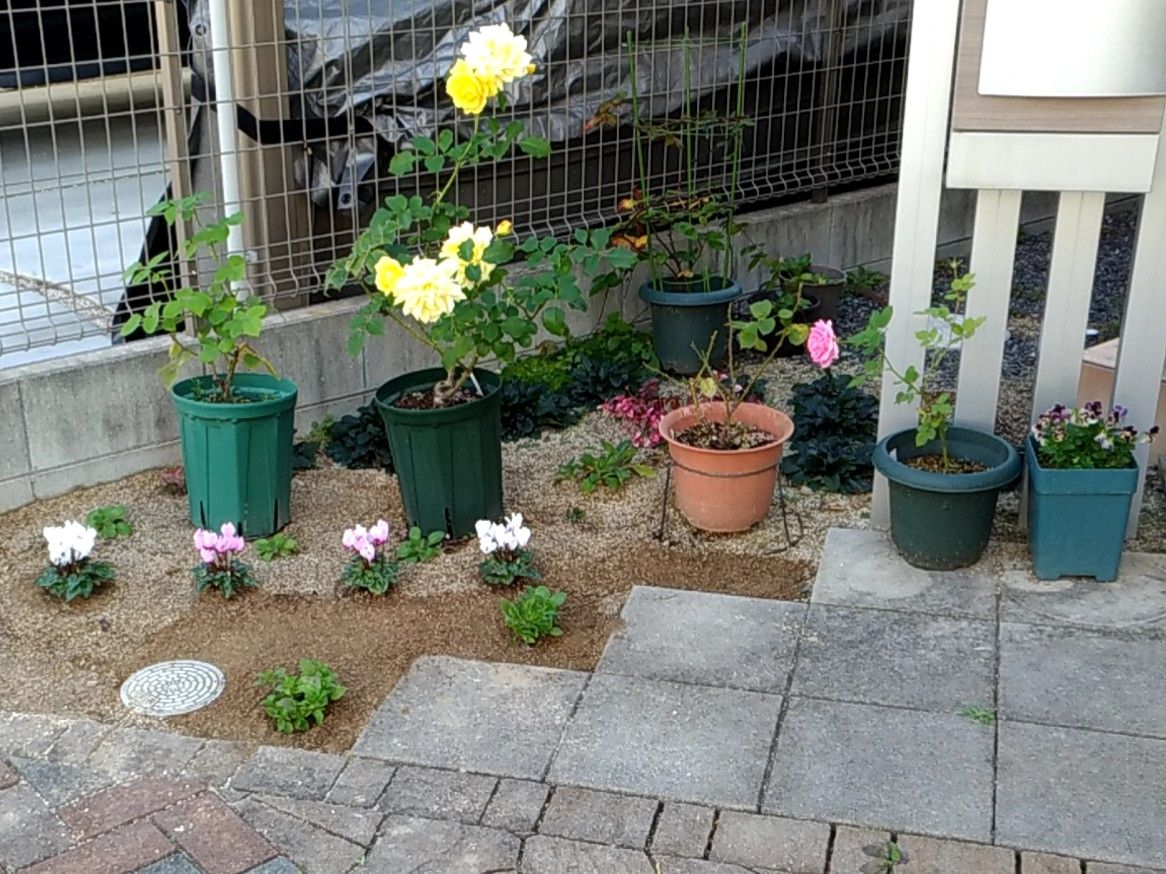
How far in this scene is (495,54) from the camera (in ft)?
12.8

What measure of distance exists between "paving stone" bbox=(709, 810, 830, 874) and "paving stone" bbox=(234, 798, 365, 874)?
0.76 metres

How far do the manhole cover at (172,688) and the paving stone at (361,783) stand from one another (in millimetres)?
526

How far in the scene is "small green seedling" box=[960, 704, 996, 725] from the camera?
3.24 m

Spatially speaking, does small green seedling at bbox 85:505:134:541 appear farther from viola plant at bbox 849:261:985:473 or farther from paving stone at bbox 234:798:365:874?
viola plant at bbox 849:261:985:473

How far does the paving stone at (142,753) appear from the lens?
3.13 m

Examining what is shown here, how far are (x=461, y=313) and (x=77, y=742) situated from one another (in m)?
1.58

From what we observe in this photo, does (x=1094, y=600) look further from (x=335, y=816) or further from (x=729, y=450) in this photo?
(x=335, y=816)

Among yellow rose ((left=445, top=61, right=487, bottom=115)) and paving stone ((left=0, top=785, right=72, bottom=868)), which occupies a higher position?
yellow rose ((left=445, top=61, right=487, bottom=115))

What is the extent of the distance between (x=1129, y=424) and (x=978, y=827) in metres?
1.63

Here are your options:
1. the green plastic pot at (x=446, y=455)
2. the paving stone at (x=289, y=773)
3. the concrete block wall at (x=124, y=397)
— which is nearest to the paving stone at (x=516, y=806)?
the paving stone at (x=289, y=773)

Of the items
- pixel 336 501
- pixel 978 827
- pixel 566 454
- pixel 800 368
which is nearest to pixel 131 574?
pixel 336 501

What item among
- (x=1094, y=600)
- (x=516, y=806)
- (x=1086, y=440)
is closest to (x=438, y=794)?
(x=516, y=806)

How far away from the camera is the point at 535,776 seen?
3070mm

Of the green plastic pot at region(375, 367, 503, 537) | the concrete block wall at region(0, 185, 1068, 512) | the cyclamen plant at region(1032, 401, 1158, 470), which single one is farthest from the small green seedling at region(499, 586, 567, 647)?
the concrete block wall at region(0, 185, 1068, 512)
